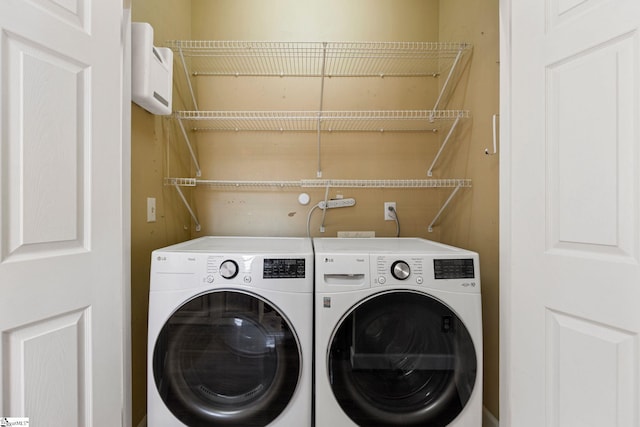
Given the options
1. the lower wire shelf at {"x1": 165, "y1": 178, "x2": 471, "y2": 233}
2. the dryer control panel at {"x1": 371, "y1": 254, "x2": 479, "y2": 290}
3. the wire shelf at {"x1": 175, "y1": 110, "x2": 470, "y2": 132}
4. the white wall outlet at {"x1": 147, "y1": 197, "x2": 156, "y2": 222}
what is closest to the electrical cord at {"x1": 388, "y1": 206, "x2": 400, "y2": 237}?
the lower wire shelf at {"x1": 165, "y1": 178, "x2": 471, "y2": 233}

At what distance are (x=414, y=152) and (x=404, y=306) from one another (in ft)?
3.83

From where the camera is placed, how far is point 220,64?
78.5 inches

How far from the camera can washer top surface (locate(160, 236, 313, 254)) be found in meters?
1.31

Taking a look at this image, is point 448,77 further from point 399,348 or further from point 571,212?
point 399,348

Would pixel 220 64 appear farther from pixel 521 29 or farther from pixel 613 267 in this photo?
pixel 613 267

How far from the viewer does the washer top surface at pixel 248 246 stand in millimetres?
1308

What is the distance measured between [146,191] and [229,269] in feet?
2.19

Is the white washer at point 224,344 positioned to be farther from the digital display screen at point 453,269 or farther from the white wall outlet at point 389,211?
the white wall outlet at point 389,211

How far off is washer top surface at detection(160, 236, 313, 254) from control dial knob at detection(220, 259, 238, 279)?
0.05 meters

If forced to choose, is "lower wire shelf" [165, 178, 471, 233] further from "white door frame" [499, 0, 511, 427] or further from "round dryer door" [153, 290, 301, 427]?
"round dryer door" [153, 290, 301, 427]

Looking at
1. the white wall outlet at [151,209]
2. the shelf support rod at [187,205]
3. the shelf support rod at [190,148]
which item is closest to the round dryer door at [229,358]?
the white wall outlet at [151,209]

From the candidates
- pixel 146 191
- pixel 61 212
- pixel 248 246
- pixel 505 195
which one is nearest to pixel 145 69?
pixel 146 191

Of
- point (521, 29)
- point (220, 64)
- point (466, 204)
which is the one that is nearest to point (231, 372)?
point (466, 204)

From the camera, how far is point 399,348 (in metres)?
1.23
